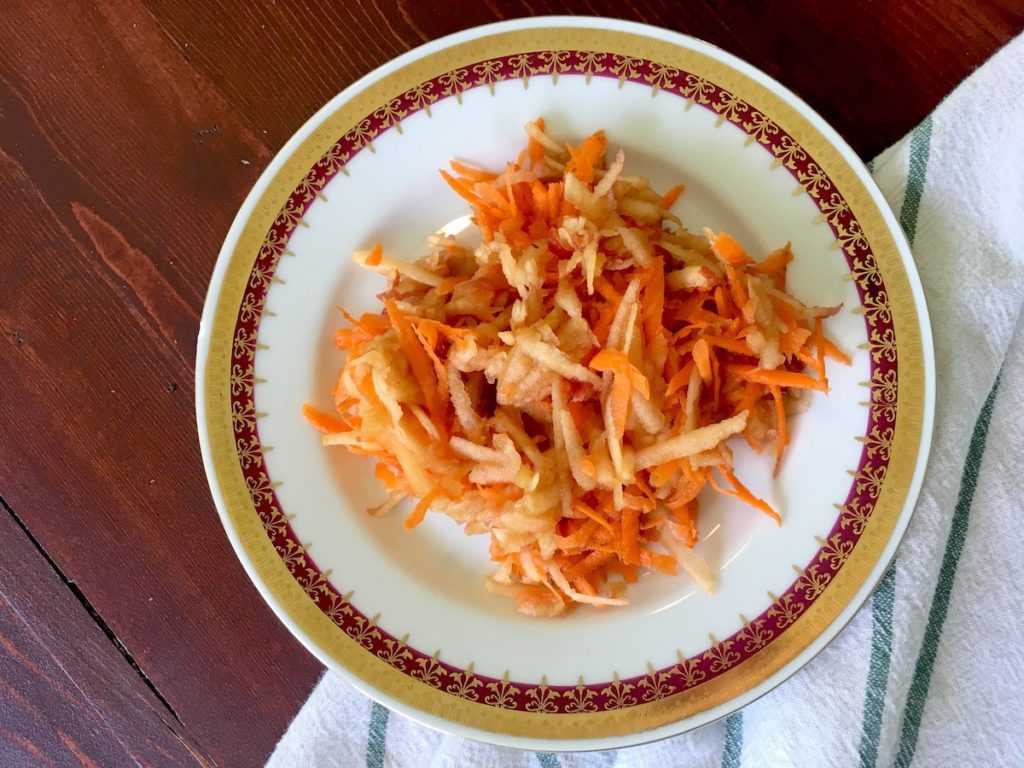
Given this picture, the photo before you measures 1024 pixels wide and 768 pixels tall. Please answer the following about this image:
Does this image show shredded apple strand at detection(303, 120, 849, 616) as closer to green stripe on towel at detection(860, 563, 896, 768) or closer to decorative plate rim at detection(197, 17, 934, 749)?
decorative plate rim at detection(197, 17, 934, 749)

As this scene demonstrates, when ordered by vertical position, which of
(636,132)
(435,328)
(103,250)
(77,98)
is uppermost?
(77,98)

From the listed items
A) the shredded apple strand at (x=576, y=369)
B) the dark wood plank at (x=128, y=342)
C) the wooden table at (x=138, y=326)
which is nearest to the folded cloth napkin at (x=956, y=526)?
the shredded apple strand at (x=576, y=369)

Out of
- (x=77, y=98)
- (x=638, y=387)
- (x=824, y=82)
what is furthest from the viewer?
(x=77, y=98)

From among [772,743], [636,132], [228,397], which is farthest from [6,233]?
[772,743]

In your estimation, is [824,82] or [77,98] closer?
[824,82]

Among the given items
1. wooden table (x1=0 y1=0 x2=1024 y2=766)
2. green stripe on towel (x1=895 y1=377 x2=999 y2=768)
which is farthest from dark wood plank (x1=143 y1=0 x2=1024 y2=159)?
green stripe on towel (x1=895 y1=377 x2=999 y2=768)

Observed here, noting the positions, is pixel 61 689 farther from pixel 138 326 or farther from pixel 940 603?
pixel 940 603

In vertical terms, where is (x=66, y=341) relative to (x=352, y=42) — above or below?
below

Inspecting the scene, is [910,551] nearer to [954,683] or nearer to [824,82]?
[954,683]

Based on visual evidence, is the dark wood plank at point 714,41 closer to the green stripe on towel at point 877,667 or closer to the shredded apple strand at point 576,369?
the shredded apple strand at point 576,369
